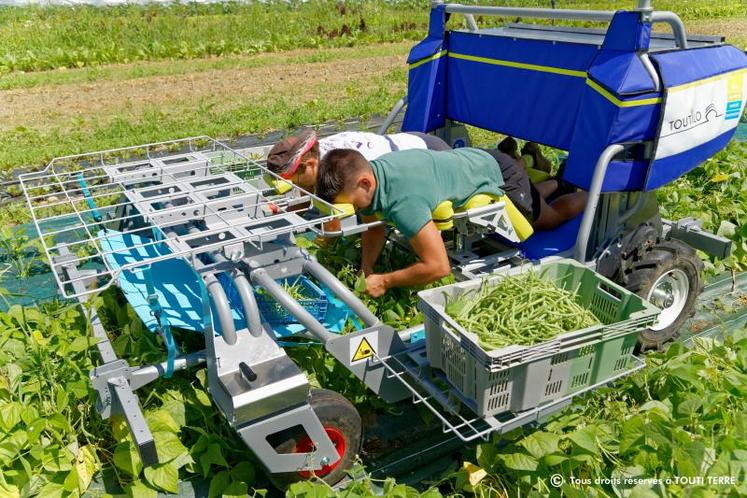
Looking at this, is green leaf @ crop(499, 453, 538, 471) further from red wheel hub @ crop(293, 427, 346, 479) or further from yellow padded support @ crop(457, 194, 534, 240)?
yellow padded support @ crop(457, 194, 534, 240)

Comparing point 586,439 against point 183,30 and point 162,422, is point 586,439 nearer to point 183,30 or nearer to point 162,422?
point 162,422

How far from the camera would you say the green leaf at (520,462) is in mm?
2377

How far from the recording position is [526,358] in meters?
2.32

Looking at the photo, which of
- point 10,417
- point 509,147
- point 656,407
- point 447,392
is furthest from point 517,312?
point 509,147

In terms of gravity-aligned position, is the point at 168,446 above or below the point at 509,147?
below

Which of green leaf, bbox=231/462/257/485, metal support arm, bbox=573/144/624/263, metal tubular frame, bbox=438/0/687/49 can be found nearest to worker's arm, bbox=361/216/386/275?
metal support arm, bbox=573/144/624/263

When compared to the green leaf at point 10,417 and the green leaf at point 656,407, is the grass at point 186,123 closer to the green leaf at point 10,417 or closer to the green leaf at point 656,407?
the green leaf at point 10,417

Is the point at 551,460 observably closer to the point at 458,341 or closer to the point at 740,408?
the point at 458,341

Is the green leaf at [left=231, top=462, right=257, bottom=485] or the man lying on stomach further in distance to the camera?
the man lying on stomach

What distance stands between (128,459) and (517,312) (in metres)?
1.64

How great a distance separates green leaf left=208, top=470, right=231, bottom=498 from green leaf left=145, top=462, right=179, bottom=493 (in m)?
0.14

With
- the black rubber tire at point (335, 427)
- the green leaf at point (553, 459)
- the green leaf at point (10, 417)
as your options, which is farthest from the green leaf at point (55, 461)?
the green leaf at point (553, 459)

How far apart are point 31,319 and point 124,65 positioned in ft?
34.5

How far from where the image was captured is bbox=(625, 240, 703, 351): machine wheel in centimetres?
340
